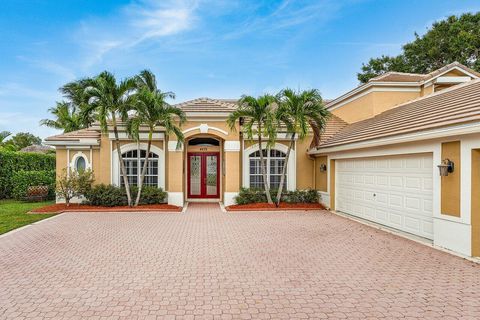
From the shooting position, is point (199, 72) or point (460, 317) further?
point (199, 72)

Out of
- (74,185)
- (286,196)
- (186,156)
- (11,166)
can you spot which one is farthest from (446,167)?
(11,166)

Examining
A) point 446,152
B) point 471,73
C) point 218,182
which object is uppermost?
point 471,73

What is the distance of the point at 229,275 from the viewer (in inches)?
214

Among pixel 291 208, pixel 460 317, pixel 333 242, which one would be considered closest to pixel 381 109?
pixel 291 208

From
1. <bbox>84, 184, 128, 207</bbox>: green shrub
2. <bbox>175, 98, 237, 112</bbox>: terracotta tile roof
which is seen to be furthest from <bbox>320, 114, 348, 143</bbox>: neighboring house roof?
<bbox>84, 184, 128, 207</bbox>: green shrub

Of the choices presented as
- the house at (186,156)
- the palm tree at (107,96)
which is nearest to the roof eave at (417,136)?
the house at (186,156)

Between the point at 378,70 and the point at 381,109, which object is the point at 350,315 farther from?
the point at 378,70

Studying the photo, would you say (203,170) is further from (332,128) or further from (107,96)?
(332,128)

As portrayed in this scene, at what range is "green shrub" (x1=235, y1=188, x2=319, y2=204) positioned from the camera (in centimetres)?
1402

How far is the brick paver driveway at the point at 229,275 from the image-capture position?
163 inches

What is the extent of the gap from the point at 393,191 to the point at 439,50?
27915 mm

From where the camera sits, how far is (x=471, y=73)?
49.5 ft

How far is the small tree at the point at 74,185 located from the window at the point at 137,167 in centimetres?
172

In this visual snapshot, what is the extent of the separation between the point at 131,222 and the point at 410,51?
33.6 m
